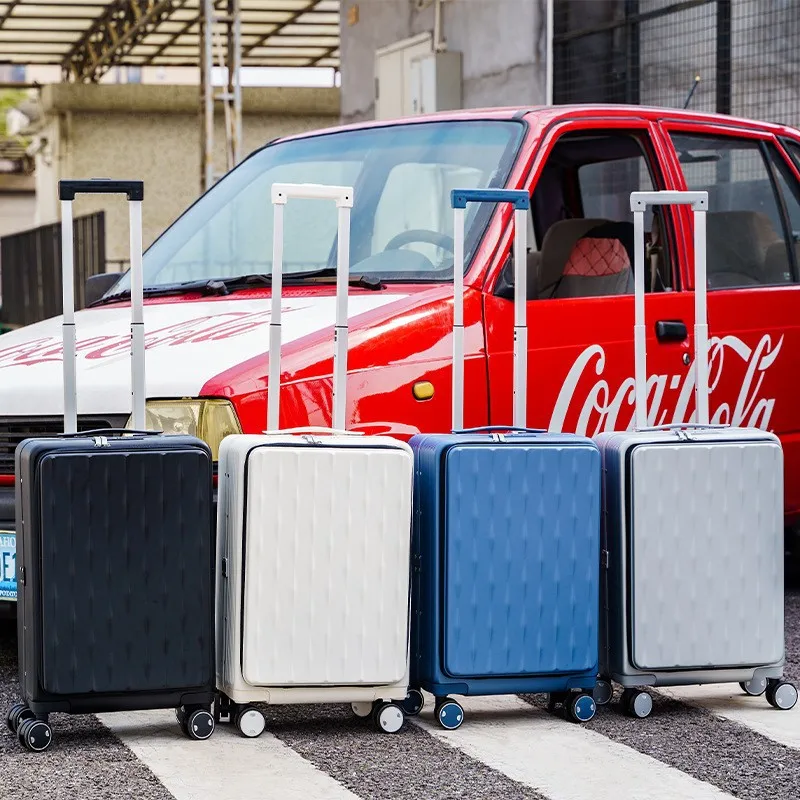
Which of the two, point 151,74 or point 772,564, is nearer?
point 772,564

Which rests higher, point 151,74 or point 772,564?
point 151,74

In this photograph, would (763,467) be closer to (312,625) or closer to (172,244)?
(312,625)

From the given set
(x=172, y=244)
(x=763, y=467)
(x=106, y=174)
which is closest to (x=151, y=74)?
(x=106, y=174)

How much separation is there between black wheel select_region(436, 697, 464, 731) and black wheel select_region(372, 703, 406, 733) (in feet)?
0.35

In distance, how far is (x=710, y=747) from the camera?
4293 mm

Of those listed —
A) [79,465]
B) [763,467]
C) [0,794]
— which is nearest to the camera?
[0,794]

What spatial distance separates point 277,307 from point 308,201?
6.46ft

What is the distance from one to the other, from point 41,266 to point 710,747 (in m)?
18.9

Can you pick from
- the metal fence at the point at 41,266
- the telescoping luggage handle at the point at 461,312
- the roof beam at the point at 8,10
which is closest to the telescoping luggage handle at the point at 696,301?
the telescoping luggage handle at the point at 461,312

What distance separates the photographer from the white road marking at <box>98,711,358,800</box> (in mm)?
3854

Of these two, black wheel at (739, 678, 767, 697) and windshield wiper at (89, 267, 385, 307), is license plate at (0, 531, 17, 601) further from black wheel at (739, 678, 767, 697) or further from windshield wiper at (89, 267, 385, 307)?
black wheel at (739, 678, 767, 697)

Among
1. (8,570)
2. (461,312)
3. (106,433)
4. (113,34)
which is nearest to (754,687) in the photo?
(461,312)

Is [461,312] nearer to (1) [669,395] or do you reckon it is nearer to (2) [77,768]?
(1) [669,395]

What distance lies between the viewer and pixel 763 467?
4.70m
